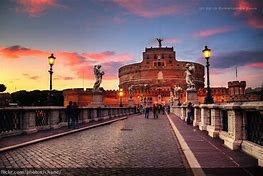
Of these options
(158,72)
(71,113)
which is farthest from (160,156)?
(158,72)

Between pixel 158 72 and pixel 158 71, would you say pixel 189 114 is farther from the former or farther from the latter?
pixel 158 71

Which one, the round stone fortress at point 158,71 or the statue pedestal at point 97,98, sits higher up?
the round stone fortress at point 158,71

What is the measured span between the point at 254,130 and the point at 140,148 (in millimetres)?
3613

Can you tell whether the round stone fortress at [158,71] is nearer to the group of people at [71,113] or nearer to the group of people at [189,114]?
the group of people at [189,114]

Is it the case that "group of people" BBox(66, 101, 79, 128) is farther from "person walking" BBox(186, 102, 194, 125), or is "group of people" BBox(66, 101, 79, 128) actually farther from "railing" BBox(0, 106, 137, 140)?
"person walking" BBox(186, 102, 194, 125)

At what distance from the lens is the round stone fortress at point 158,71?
138000 mm

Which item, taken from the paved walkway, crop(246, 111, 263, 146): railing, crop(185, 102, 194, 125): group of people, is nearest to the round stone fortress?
crop(185, 102, 194, 125): group of people

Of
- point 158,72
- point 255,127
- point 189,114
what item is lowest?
point 189,114

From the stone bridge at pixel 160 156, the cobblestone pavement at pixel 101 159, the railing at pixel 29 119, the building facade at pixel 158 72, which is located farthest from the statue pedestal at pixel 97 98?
the building facade at pixel 158 72

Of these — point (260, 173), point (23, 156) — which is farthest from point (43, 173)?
point (260, 173)

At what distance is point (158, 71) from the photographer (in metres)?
142

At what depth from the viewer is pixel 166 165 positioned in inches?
305

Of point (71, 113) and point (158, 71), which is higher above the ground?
point (158, 71)

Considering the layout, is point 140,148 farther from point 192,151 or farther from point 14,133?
point 14,133
